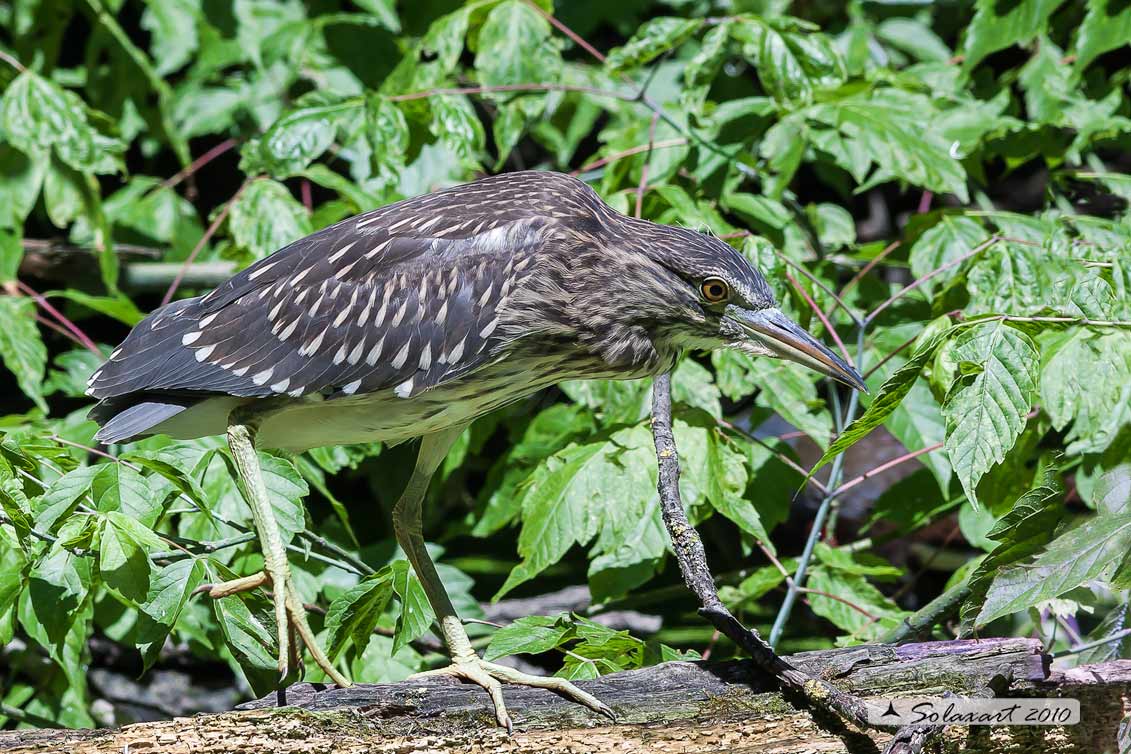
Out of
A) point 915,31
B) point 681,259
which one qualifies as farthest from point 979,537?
point 915,31

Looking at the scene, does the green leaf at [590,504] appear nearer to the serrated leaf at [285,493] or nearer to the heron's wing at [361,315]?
the heron's wing at [361,315]

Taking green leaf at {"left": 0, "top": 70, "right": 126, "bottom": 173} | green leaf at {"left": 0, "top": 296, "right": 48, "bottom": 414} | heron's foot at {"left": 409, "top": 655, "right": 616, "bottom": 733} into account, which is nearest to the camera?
heron's foot at {"left": 409, "top": 655, "right": 616, "bottom": 733}

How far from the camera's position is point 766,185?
451 centimetres

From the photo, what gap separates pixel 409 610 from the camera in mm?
2836

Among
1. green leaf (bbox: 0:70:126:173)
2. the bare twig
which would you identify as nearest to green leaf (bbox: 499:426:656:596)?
the bare twig

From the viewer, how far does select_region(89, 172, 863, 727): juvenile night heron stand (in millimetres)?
3006

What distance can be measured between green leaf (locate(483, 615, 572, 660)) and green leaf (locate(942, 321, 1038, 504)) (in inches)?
41.5

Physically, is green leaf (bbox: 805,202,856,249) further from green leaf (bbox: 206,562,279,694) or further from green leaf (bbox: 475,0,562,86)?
green leaf (bbox: 206,562,279,694)

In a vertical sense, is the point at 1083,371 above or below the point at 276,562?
above

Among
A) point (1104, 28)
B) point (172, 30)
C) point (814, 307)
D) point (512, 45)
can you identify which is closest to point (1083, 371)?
point (814, 307)

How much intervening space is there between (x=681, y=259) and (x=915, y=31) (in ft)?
11.9

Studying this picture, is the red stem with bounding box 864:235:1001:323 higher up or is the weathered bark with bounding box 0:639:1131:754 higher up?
the red stem with bounding box 864:235:1001:323

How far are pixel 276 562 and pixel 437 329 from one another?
28.5 inches

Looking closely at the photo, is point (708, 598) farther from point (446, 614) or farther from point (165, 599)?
point (165, 599)
